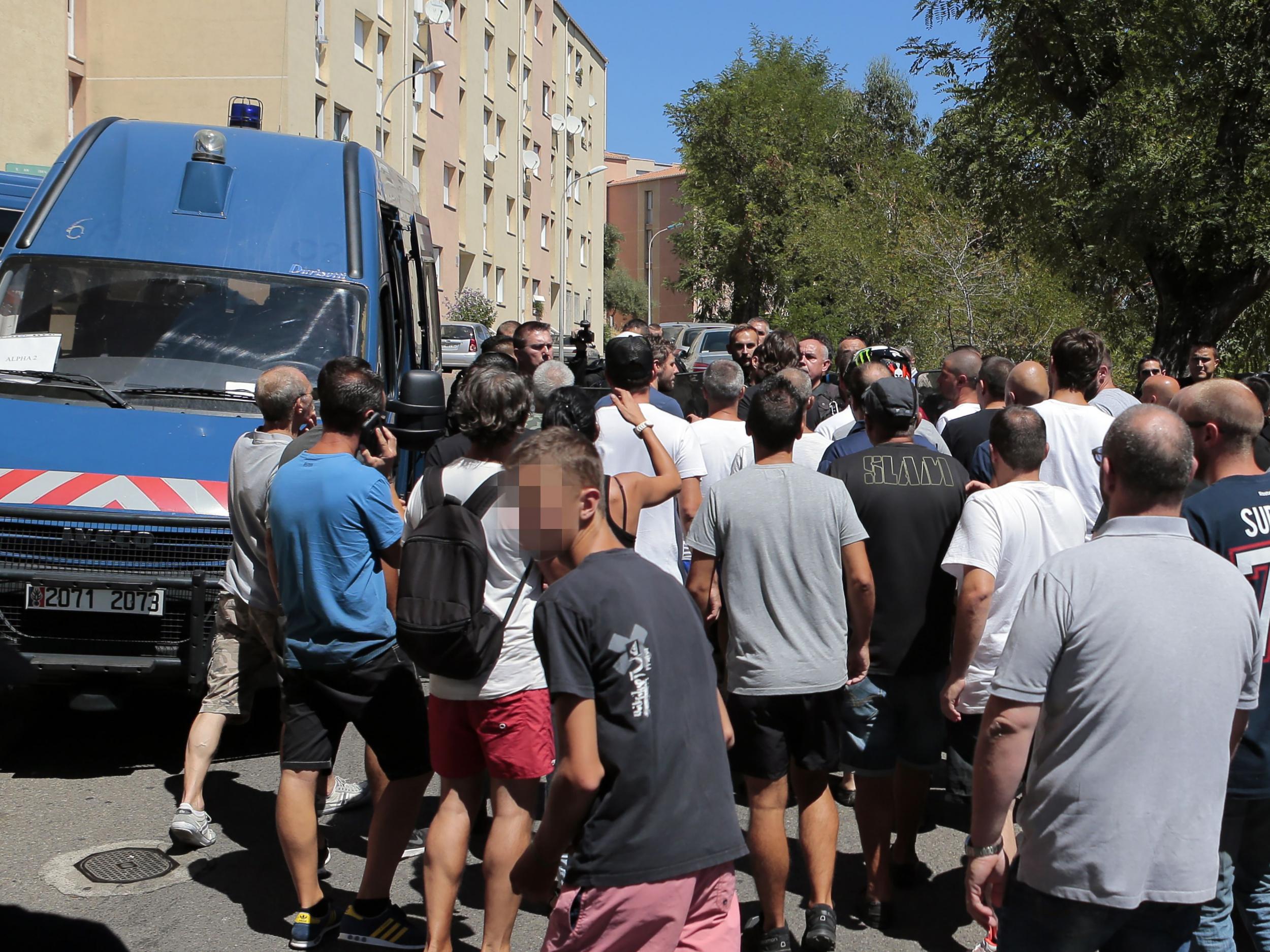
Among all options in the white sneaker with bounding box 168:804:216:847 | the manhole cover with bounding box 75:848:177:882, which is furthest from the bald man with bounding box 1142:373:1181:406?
the manhole cover with bounding box 75:848:177:882

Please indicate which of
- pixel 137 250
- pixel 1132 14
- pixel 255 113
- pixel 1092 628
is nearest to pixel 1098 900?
pixel 1092 628

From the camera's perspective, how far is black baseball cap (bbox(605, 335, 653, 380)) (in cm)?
545

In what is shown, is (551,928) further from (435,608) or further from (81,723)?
(81,723)

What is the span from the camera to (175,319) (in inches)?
263

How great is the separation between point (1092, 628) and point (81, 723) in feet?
19.5

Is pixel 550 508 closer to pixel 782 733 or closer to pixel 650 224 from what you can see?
pixel 782 733

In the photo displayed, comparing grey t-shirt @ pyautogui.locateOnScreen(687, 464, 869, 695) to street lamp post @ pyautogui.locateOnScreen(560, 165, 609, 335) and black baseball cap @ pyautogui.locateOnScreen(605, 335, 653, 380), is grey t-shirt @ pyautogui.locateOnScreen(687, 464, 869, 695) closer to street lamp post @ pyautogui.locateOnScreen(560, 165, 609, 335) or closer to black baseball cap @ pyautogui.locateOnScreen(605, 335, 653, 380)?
black baseball cap @ pyautogui.locateOnScreen(605, 335, 653, 380)

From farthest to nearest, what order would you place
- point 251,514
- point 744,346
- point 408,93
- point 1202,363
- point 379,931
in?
1. point 408,93
2. point 1202,363
3. point 744,346
4. point 251,514
5. point 379,931

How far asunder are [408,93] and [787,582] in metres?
37.0

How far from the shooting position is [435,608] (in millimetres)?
3582

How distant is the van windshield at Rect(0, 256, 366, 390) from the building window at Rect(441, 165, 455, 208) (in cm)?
3654

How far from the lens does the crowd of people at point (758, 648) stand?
258 cm

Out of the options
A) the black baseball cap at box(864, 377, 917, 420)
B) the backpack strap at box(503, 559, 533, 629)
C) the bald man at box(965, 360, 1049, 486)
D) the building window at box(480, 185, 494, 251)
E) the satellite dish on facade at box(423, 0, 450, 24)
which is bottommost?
the backpack strap at box(503, 559, 533, 629)

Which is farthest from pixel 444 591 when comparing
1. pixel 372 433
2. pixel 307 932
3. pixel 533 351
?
pixel 533 351
